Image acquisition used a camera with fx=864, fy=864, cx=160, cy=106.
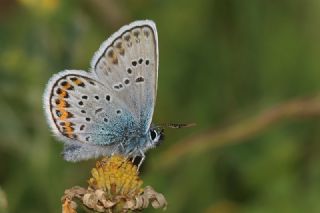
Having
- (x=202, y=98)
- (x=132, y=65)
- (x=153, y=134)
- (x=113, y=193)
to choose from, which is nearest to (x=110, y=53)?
(x=132, y=65)

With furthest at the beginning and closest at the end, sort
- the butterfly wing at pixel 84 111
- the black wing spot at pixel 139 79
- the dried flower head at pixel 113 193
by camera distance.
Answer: the black wing spot at pixel 139 79, the butterfly wing at pixel 84 111, the dried flower head at pixel 113 193

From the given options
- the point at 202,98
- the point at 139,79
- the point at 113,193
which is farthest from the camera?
the point at 202,98

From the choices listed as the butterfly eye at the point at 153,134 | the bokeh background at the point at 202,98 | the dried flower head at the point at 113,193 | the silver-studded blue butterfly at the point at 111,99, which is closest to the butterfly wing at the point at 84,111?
the silver-studded blue butterfly at the point at 111,99

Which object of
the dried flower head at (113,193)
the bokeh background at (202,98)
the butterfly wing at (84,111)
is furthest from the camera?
the bokeh background at (202,98)

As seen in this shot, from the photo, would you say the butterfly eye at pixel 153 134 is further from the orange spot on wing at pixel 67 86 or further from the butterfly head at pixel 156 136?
the orange spot on wing at pixel 67 86

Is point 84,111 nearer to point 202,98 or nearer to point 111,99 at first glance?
point 111,99

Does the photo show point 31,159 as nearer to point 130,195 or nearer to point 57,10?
point 57,10

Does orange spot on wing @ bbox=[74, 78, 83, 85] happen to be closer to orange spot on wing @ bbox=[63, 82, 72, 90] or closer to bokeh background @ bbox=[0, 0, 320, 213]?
orange spot on wing @ bbox=[63, 82, 72, 90]
